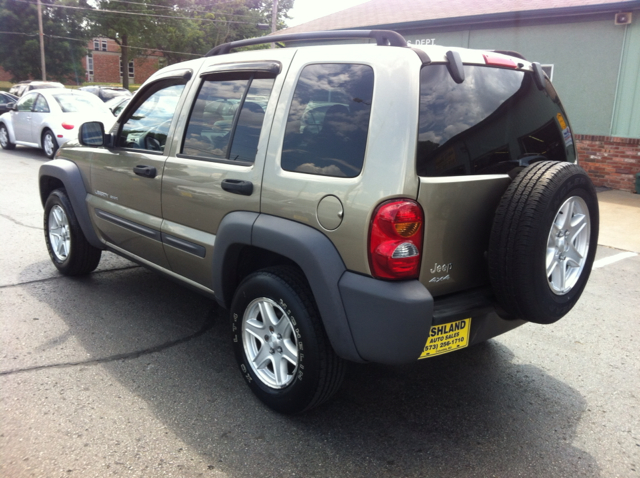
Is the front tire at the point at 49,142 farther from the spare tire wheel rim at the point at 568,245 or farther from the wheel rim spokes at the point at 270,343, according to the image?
the spare tire wheel rim at the point at 568,245

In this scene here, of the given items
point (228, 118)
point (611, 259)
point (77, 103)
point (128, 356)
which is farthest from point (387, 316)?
point (77, 103)

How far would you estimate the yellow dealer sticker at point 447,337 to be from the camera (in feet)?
9.00

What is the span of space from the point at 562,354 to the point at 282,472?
7.58 feet

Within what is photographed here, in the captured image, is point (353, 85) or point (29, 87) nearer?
point (353, 85)

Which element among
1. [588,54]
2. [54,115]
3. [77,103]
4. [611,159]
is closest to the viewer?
[611,159]

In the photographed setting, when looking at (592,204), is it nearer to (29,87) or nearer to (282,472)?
(282,472)

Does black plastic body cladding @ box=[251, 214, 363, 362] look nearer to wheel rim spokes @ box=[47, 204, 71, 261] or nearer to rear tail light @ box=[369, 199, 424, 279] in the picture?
rear tail light @ box=[369, 199, 424, 279]

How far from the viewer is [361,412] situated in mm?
3230

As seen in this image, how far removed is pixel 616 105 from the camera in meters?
11.4

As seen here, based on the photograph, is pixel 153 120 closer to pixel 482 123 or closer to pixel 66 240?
pixel 66 240

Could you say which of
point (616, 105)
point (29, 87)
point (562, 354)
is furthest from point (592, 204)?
point (29, 87)

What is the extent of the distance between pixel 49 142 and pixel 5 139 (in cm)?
332

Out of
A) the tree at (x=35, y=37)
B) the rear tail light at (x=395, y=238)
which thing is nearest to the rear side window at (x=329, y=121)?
the rear tail light at (x=395, y=238)

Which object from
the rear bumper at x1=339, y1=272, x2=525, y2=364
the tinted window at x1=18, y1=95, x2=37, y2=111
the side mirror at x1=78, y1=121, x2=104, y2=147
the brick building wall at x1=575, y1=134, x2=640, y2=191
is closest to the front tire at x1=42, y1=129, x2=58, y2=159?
the tinted window at x1=18, y1=95, x2=37, y2=111
